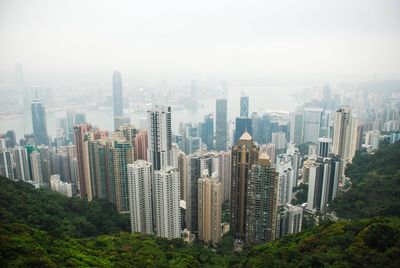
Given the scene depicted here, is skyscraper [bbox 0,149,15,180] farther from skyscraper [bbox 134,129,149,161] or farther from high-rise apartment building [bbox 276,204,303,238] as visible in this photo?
high-rise apartment building [bbox 276,204,303,238]

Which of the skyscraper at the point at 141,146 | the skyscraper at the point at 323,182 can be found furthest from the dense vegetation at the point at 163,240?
the skyscraper at the point at 141,146

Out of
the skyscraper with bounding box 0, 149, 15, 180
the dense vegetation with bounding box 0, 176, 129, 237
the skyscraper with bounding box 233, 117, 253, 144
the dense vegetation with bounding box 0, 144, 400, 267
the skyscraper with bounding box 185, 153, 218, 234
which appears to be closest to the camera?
the dense vegetation with bounding box 0, 144, 400, 267

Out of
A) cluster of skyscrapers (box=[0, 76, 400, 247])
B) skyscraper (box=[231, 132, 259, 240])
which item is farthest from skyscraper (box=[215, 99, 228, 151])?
skyscraper (box=[231, 132, 259, 240])

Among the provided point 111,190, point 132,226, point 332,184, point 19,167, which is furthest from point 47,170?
point 332,184

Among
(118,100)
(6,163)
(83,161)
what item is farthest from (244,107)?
(6,163)

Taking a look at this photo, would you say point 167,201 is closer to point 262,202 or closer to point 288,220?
point 262,202

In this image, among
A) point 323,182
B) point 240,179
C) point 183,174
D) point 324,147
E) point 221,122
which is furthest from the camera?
point 221,122
